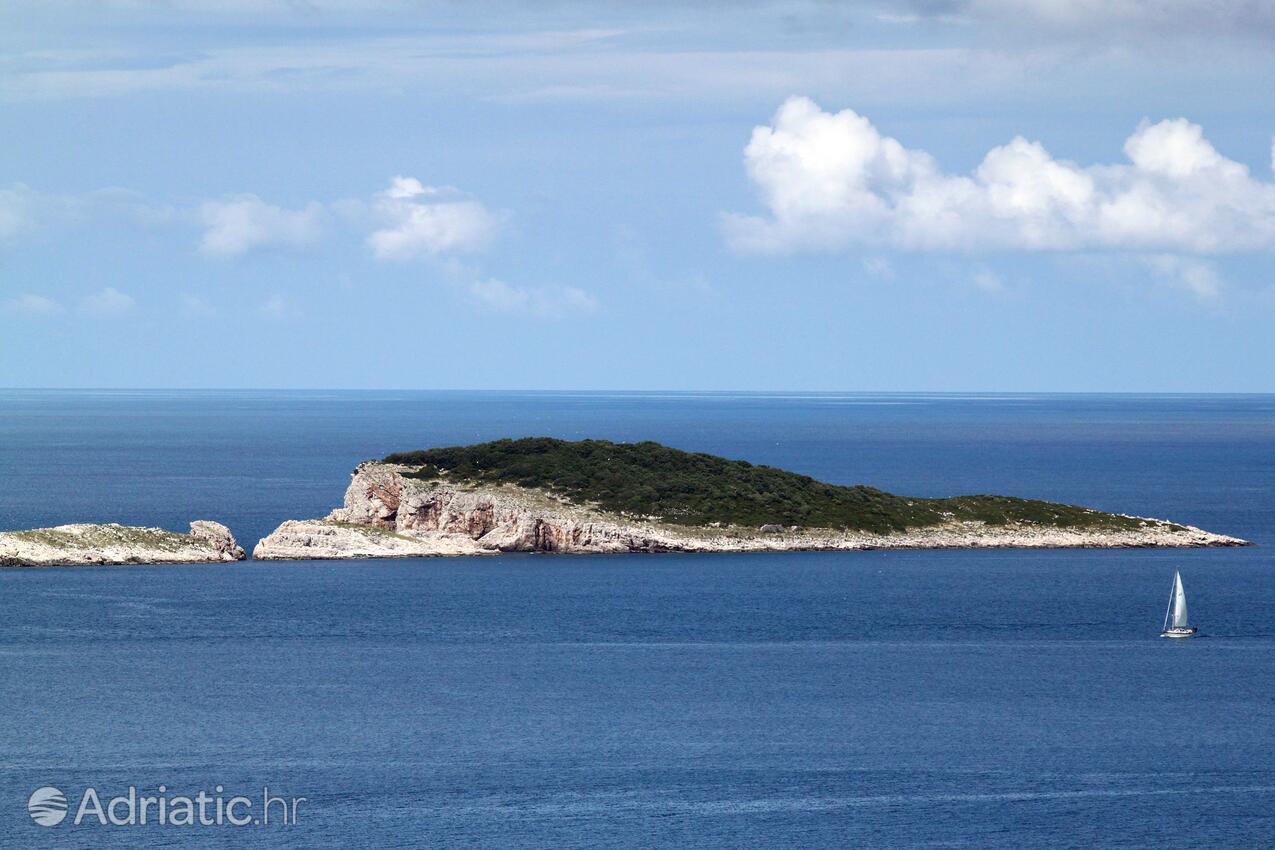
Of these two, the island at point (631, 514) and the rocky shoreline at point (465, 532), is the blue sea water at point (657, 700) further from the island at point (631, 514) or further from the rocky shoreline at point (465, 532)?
the island at point (631, 514)

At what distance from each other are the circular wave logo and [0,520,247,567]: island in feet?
197

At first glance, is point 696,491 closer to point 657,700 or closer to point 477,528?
point 477,528

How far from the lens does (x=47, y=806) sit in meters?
61.6

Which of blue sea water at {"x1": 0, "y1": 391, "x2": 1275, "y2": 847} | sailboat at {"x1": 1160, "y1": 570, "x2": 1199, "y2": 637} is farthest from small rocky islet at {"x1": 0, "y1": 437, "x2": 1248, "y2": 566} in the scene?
sailboat at {"x1": 1160, "y1": 570, "x2": 1199, "y2": 637}

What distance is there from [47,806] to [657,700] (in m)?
29.6

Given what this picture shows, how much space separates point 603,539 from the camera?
13188 centimetres

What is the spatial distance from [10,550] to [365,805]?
68538 millimetres

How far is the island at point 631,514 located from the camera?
132m

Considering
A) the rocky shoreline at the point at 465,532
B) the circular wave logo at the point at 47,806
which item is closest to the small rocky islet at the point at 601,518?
the rocky shoreline at the point at 465,532

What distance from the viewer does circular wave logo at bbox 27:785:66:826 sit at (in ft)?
197

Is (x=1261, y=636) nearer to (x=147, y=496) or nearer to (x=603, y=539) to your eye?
(x=603, y=539)

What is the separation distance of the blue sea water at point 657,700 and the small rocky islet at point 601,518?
7.30ft

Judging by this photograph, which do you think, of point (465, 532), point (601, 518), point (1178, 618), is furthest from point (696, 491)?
point (1178, 618)

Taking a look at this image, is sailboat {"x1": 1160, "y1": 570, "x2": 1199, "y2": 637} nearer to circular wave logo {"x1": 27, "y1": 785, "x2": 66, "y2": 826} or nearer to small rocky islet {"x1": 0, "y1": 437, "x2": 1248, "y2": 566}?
small rocky islet {"x1": 0, "y1": 437, "x2": 1248, "y2": 566}
